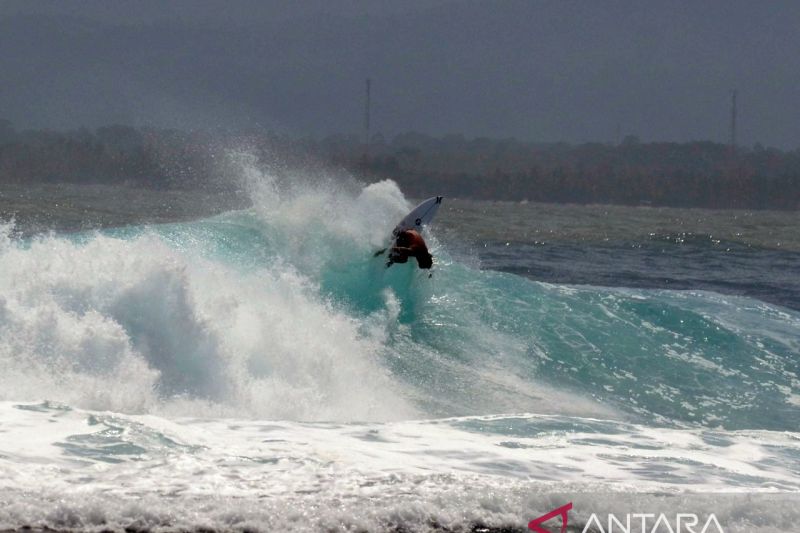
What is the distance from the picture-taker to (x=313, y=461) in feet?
26.9

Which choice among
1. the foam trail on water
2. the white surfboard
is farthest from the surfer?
the foam trail on water

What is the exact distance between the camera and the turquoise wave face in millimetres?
14320

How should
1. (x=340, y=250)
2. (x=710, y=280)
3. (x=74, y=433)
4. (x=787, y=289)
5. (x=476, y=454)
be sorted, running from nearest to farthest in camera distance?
(x=74, y=433)
(x=476, y=454)
(x=340, y=250)
(x=787, y=289)
(x=710, y=280)

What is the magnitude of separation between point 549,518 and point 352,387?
6.30 meters

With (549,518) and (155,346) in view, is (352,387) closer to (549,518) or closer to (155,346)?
(155,346)

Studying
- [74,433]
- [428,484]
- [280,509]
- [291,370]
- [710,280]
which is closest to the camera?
[280,509]

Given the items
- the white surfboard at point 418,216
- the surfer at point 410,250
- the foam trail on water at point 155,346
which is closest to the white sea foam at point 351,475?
the foam trail on water at point 155,346

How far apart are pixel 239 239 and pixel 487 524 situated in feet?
45.5

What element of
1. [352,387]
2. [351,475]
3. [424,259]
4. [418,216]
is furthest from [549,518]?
[418,216]

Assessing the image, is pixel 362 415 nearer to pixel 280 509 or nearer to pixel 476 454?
pixel 476 454

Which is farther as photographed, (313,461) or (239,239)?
(239,239)

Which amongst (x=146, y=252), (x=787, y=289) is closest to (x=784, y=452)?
(x=146, y=252)

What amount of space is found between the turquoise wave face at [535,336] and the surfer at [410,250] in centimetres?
78

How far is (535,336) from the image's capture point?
682 inches
